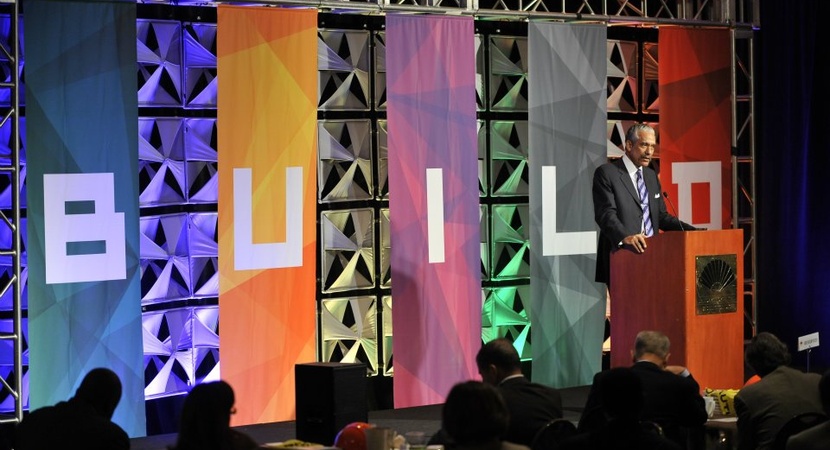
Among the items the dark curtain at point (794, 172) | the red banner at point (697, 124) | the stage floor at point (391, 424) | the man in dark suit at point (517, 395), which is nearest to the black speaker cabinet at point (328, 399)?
the stage floor at point (391, 424)

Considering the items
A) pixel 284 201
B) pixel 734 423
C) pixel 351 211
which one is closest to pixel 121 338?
pixel 284 201

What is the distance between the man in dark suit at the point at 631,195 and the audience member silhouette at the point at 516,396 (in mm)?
2626

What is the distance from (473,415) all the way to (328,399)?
3.03m

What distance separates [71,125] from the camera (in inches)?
273

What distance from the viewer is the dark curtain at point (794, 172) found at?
32.0ft

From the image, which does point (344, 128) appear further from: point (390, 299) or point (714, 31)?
point (714, 31)

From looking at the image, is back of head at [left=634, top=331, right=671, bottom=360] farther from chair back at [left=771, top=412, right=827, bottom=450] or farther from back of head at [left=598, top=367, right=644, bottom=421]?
back of head at [left=598, top=367, right=644, bottom=421]

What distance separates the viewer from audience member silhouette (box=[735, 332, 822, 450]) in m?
4.73

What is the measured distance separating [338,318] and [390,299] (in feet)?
1.60

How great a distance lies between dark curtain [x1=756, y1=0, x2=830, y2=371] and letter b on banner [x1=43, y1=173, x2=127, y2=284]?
554cm

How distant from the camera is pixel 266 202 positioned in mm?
7586

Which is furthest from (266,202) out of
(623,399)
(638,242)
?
(623,399)

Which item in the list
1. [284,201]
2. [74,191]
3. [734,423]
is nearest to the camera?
[734,423]

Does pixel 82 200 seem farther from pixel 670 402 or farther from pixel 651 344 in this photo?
A: pixel 670 402
